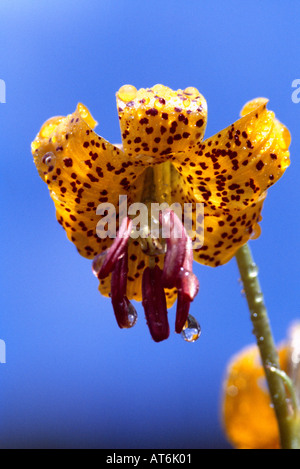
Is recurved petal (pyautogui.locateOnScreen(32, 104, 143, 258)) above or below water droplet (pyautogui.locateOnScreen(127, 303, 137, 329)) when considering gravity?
above

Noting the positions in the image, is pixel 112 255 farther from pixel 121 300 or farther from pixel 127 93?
pixel 127 93

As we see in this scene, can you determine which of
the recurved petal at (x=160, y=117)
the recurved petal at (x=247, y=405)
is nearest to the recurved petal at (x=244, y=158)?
the recurved petal at (x=160, y=117)

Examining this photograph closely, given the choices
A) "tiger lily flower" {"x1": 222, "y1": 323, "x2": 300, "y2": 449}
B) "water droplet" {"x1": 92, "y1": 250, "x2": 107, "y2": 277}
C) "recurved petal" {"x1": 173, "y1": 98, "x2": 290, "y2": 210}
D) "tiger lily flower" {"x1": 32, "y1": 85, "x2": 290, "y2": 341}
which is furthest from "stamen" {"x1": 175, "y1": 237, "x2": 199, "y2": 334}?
"tiger lily flower" {"x1": 222, "y1": 323, "x2": 300, "y2": 449}

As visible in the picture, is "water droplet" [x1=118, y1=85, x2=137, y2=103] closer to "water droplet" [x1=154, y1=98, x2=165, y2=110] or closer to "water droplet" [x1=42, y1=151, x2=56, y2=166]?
"water droplet" [x1=154, y1=98, x2=165, y2=110]

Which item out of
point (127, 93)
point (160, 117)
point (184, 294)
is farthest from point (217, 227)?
point (127, 93)

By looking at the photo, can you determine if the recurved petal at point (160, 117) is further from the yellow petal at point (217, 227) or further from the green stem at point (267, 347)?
the green stem at point (267, 347)

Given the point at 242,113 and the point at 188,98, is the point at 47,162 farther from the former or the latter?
the point at 242,113

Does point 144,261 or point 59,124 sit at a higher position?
point 59,124
